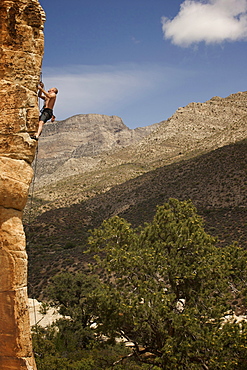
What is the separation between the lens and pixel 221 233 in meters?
35.0

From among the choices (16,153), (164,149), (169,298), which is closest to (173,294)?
(169,298)

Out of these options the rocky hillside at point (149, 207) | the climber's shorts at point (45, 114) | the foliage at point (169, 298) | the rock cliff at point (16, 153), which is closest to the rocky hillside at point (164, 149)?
the rocky hillside at point (149, 207)

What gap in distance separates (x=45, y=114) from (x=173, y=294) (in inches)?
314

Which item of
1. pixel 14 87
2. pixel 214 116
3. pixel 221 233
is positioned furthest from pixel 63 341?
pixel 214 116

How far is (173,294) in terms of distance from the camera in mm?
12859

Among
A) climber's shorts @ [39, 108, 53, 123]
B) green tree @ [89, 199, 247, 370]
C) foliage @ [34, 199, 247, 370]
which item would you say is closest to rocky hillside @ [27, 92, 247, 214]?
A: foliage @ [34, 199, 247, 370]

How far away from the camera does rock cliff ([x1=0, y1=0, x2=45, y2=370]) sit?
6.14 metres

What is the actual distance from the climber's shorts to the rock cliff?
2.83 ft

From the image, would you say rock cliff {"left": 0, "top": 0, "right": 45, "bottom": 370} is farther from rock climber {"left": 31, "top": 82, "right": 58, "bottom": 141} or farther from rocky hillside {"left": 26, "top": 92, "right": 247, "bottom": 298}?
rocky hillside {"left": 26, "top": 92, "right": 247, "bottom": 298}

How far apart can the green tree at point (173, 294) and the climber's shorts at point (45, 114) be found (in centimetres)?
694

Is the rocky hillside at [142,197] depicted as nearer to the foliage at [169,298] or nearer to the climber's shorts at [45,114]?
the foliage at [169,298]

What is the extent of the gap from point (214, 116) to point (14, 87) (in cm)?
10578

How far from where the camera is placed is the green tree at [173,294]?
478 inches

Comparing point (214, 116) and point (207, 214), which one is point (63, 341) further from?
point (214, 116)
